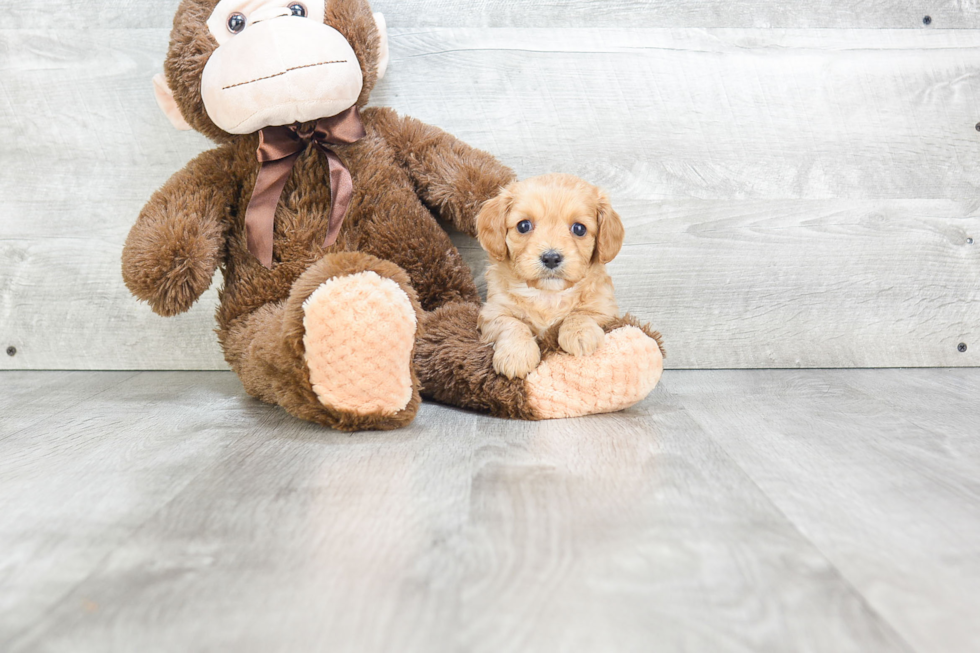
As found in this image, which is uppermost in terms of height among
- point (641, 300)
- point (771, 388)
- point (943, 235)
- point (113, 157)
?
point (113, 157)

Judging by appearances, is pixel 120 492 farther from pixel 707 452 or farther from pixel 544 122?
pixel 544 122

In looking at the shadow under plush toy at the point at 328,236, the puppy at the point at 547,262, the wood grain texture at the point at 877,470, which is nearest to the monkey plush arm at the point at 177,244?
the shadow under plush toy at the point at 328,236

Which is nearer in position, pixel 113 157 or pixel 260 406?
pixel 260 406

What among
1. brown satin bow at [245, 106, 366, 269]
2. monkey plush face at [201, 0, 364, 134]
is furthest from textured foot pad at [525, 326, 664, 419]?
monkey plush face at [201, 0, 364, 134]

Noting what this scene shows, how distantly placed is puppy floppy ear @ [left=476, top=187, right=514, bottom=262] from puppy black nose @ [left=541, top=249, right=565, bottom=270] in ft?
0.27

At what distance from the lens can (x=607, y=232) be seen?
46.2 inches

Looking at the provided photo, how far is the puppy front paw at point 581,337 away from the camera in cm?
116

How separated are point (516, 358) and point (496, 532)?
1.40ft

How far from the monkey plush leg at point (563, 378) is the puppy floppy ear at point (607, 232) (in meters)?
0.12

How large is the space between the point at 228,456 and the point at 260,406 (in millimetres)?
294

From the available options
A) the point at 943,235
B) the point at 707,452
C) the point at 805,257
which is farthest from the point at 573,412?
the point at 943,235

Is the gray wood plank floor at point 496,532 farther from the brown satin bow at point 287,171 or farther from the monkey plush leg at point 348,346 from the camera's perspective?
the brown satin bow at point 287,171

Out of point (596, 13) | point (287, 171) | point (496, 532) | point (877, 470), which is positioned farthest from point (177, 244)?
point (877, 470)

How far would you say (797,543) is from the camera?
741 mm
